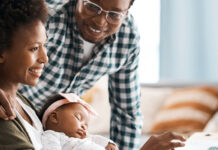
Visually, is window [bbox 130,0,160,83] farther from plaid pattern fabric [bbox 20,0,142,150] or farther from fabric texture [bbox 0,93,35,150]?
fabric texture [bbox 0,93,35,150]

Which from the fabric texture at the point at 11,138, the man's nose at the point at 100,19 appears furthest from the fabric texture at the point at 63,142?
the man's nose at the point at 100,19

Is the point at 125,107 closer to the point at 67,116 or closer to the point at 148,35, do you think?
the point at 67,116

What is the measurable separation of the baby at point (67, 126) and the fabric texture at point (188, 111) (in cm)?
230

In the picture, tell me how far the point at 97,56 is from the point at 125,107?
1.14 ft

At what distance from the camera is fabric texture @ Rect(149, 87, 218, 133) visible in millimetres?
3547

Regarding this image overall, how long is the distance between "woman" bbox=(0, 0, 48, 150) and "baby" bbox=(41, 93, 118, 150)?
6 centimetres

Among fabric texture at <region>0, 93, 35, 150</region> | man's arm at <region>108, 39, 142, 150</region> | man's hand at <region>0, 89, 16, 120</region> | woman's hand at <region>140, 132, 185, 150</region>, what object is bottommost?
man's arm at <region>108, 39, 142, 150</region>

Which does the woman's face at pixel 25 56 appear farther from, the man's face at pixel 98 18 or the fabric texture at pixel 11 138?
the man's face at pixel 98 18

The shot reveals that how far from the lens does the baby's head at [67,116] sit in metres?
1.25

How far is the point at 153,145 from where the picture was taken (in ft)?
3.90

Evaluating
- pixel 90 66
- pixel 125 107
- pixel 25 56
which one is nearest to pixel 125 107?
pixel 125 107

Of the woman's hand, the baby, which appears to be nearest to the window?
the baby

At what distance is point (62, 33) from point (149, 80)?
2.50m

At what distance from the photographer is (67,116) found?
1.26m
